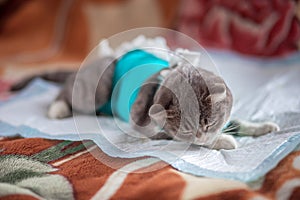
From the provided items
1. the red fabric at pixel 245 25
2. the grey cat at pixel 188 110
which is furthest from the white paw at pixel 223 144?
the red fabric at pixel 245 25

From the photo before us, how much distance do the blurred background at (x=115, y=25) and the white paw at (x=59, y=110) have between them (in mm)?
731

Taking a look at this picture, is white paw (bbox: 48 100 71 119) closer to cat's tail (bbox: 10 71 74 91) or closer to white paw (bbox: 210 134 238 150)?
cat's tail (bbox: 10 71 74 91)

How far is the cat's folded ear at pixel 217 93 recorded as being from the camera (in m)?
0.92

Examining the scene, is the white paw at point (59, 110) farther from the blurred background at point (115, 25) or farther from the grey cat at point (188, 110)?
the blurred background at point (115, 25)

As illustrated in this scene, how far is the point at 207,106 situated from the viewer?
3.02 feet

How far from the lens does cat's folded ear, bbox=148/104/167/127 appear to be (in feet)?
3.13

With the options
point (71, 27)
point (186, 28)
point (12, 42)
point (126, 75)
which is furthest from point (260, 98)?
point (12, 42)

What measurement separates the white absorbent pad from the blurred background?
17 cm

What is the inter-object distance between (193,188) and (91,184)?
191mm

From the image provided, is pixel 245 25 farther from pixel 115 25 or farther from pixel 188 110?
pixel 188 110

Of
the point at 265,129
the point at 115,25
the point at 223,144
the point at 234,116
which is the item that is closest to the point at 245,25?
the point at 115,25

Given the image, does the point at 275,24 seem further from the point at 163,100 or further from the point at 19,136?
the point at 19,136

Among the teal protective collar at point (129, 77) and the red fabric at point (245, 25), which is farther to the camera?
the red fabric at point (245, 25)

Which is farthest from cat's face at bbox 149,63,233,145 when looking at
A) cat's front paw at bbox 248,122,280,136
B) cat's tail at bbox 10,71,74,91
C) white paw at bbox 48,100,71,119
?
cat's tail at bbox 10,71,74,91
